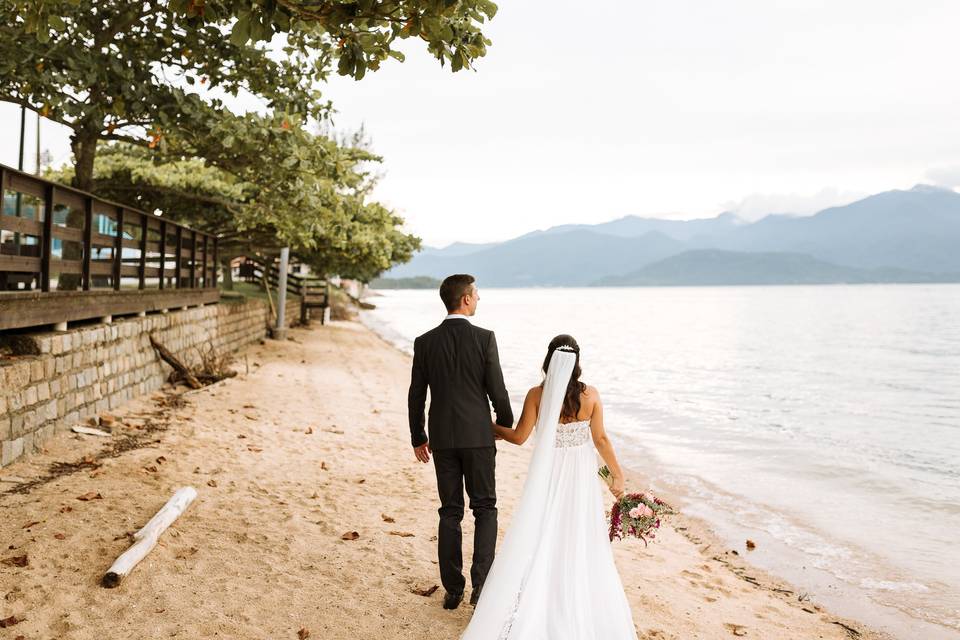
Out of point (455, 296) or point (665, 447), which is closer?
point (455, 296)

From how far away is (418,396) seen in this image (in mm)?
4586

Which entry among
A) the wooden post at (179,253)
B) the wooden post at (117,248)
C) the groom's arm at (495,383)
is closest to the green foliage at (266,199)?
the wooden post at (179,253)

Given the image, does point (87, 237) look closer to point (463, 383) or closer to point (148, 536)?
point (148, 536)

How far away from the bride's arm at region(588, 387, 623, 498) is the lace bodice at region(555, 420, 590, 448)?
0.07 meters

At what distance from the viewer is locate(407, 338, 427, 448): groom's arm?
453 centimetres

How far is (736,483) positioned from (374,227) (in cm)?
1881

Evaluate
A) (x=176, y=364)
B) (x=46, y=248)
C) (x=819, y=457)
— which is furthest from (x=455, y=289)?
(x=819, y=457)

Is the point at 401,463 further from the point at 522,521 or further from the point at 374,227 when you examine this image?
the point at 374,227

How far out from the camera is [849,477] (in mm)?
13234

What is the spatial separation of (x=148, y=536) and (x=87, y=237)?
608 centimetres

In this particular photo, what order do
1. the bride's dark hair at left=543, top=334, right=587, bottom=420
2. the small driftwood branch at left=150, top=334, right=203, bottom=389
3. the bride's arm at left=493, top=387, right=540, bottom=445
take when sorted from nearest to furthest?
the bride's dark hair at left=543, top=334, right=587, bottom=420 < the bride's arm at left=493, top=387, right=540, bottom=445 < the small driftwood branch at left=150, top=334, right=203, bottom=389

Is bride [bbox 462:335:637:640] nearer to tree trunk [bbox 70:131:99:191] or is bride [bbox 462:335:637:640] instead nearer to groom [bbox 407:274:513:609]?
groom [bbox 407:274:513:609]

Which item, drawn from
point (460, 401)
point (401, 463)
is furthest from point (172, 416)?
point (460, 401)

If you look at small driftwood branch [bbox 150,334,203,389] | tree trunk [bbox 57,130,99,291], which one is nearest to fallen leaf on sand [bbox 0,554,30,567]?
small driftwood branch [bbox 150,334,203,389]
